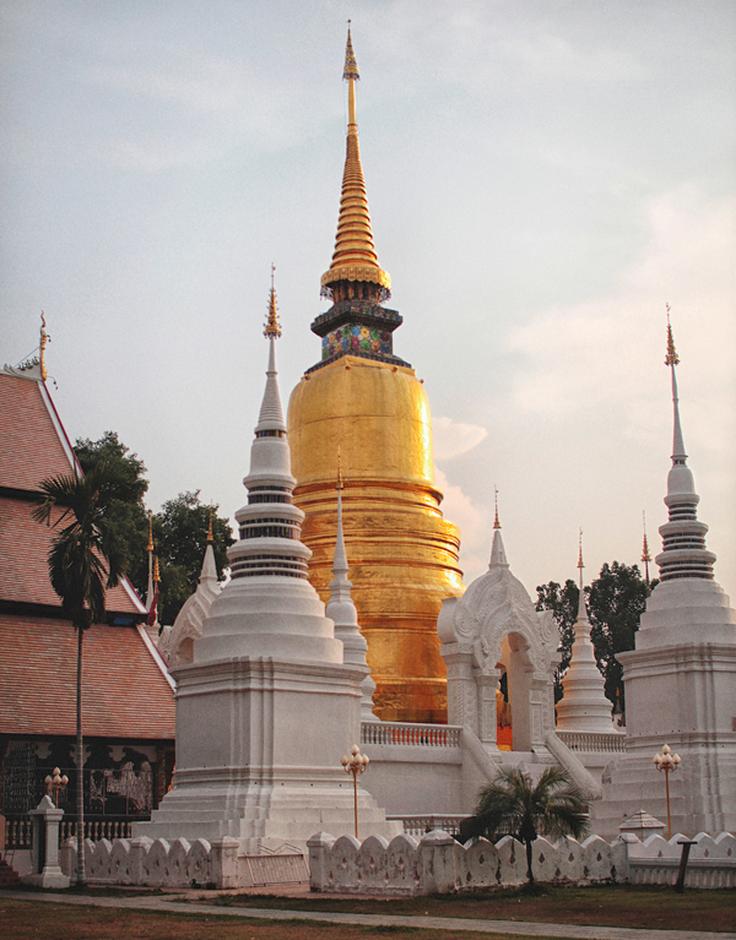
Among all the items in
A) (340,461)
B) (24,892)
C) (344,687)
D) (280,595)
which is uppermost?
(340,461)

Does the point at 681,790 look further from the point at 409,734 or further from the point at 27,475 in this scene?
the point at 27,475

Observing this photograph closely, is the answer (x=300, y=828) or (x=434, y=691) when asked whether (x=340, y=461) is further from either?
(x=300, y=828)

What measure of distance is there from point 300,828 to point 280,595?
393 centimetres

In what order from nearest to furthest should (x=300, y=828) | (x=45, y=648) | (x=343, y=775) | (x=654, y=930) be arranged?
1. (x=654, y=930)
2. (x=300, y=828)
3. (x=343, y=775)
4. (x=45, y=648)

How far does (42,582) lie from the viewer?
2584 centimetres

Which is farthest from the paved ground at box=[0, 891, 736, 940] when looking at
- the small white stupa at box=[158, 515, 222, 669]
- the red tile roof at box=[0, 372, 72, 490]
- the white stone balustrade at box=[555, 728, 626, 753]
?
the white stone balustrade at box=[555, 728, 626, 753]

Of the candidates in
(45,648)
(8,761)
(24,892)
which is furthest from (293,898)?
(45,648)

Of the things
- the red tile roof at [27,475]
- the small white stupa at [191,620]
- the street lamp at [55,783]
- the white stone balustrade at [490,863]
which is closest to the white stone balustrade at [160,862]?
the white stone balustrade at [490,863]

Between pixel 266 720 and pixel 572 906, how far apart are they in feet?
23.9

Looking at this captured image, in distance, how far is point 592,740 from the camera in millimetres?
30906

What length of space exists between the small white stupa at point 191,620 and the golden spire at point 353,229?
8.85m

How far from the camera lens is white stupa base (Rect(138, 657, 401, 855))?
20875 mm

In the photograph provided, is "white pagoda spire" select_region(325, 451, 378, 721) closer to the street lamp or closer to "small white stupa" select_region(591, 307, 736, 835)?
"small white stupa" select_region(591, 307, 736, 835)

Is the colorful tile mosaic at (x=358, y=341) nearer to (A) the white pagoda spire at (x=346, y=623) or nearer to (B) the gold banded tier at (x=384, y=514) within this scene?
(B) the gold banded tier at (x=384, y=514)
